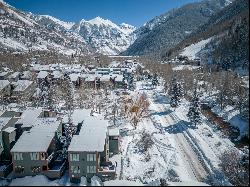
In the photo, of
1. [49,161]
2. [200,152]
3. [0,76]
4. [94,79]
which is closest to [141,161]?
[200,152]

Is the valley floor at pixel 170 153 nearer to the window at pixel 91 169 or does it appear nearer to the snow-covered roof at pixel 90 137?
the window at pixel 91 169

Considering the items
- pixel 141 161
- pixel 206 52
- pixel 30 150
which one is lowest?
pixel 141 161

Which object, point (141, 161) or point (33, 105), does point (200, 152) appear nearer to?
point (141, 161)

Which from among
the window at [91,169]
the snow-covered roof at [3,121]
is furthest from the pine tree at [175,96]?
the window at [91,169]

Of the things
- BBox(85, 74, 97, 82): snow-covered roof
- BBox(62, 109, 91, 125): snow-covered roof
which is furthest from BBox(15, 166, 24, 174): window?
BBox(85, 74, 97, 82): snow-covered roof

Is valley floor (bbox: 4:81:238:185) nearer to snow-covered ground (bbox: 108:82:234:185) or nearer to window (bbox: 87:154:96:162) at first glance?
snow-covered ground (bbox: 108:82:234:185)

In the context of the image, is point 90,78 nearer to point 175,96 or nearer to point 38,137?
point 175,96
